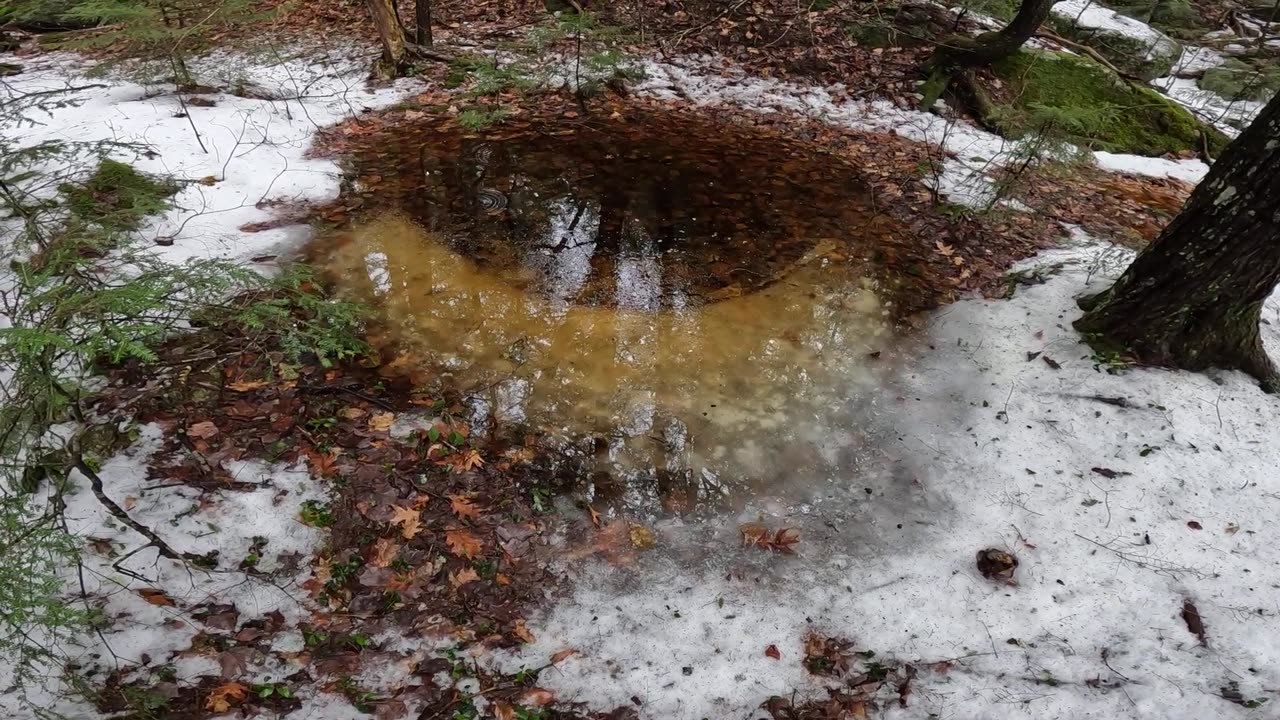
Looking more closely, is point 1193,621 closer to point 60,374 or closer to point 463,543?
point 463,543

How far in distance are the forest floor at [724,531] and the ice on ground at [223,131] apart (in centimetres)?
8

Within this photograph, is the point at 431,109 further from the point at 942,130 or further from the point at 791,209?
the point at 942,130

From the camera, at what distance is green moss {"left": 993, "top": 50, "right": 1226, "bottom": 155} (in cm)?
809

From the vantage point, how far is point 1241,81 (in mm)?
9469

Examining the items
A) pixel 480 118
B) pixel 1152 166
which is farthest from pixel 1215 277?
pixel 480 118

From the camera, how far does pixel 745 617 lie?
3070mm

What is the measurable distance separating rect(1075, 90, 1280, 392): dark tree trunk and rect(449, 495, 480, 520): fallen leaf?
4255 millimetres

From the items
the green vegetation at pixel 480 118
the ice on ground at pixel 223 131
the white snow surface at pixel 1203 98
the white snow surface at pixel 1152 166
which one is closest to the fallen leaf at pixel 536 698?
the ice on ground at pixel 223 131

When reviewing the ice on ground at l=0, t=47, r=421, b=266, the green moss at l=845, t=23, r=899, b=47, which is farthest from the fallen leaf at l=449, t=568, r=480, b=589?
the green moss at l=845, t=23, r=899, b=47

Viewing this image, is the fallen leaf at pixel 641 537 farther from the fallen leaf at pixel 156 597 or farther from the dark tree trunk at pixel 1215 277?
the dark tree trunk at pixel 1215 277

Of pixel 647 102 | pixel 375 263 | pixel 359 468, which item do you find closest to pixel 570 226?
pixel 375 263

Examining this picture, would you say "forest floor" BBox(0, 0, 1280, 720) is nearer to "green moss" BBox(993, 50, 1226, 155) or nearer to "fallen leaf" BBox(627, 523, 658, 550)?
"fallen leaf" BBox(627, 523, 658, 550)

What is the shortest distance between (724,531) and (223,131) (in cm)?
684

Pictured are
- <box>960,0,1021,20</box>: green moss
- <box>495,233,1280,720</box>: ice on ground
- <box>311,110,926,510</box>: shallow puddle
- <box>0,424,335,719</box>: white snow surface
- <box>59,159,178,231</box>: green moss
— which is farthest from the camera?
<box>960,0,1021,20</box>: green moss
